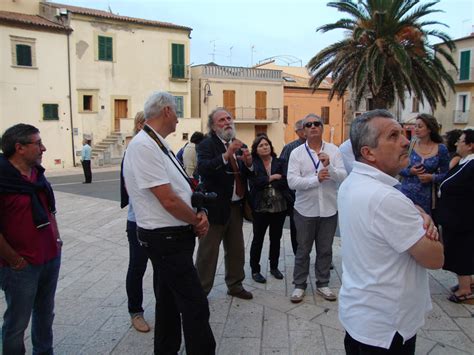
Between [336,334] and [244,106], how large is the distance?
29.8 metres

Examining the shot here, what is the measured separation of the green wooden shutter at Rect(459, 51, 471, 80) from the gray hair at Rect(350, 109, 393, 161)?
3614 centimetres

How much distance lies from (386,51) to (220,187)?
Result: 1359 centimetres

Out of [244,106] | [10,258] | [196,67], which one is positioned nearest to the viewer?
[10,258]

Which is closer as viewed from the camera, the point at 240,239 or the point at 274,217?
the point at 240,239

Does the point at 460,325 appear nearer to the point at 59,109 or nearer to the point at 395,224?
the point at 395,224

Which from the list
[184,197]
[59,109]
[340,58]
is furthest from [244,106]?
[184,197]

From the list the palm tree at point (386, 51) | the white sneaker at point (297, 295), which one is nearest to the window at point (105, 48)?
the palm tree at point (386, 51)

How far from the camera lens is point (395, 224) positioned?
175 cm

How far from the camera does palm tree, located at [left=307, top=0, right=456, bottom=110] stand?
15.1 metres

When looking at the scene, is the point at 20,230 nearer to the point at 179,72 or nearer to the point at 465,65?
the point at 179,72

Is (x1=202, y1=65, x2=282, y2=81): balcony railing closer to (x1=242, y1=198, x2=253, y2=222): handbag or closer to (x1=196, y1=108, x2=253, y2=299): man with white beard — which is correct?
(x1=242, y1=198, x2=253, y2=222): handbag

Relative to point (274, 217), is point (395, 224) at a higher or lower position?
higher

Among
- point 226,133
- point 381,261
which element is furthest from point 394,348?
point 226,133

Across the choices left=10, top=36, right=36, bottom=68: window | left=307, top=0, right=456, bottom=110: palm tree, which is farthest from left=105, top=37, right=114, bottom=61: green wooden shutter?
left=307, top=0, right=456, bottom=110: palm tree
